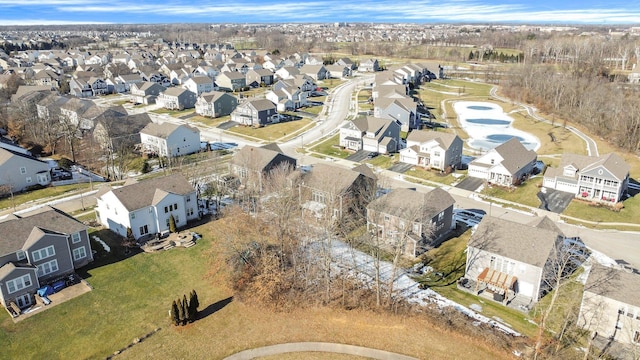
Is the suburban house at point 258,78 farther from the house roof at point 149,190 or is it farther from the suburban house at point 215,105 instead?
the house roof at point 149,190

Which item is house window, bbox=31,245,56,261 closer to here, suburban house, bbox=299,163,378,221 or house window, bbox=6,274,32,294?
house window, bbox=6,274,32,294

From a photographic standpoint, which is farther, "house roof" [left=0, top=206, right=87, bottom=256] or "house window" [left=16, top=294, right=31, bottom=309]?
"house roof" [left=0, top=206, right=87, bottom=256]

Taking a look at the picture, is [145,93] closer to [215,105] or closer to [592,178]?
[215,105]

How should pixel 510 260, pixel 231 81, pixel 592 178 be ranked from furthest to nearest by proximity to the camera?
pixel 231 81 → pixel 592 178 → pixel 510 260

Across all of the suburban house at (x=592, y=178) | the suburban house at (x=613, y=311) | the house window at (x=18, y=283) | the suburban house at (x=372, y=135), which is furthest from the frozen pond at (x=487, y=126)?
the house window at (x=18, y=283)

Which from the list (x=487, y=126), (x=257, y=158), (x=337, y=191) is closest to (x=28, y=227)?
(x=257, y=158)

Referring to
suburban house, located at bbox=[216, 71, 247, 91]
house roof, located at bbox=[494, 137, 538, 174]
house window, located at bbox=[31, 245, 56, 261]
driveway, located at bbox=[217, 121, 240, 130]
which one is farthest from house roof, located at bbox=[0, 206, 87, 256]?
suburban house, located at bbox=[216, 71, 247, 91]
